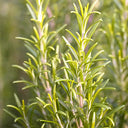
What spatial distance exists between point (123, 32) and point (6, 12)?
40.7 inches

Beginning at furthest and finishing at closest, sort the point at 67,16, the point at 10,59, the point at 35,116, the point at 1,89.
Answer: the point at 10,59, the point at 1,89, the point at 67,16, the point at 35,116

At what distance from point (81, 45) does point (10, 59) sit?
82 centimetres

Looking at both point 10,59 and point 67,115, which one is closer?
point 67,115

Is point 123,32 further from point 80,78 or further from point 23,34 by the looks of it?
point 23,34

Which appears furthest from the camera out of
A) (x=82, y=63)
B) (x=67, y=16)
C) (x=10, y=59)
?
(x=10, y=59)

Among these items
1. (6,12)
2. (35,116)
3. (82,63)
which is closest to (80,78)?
(82,63)

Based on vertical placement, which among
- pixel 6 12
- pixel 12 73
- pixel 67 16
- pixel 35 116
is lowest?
pixel 35 116

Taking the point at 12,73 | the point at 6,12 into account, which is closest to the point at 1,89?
the point at 12,73

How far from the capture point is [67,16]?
962 millimetres

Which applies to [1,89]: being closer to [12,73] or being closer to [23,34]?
[12,73]

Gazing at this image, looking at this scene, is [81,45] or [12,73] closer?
[81,45]

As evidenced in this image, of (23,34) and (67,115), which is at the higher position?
(23,34)

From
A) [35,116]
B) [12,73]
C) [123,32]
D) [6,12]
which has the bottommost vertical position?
[35,116]

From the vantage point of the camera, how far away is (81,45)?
1.64ft
